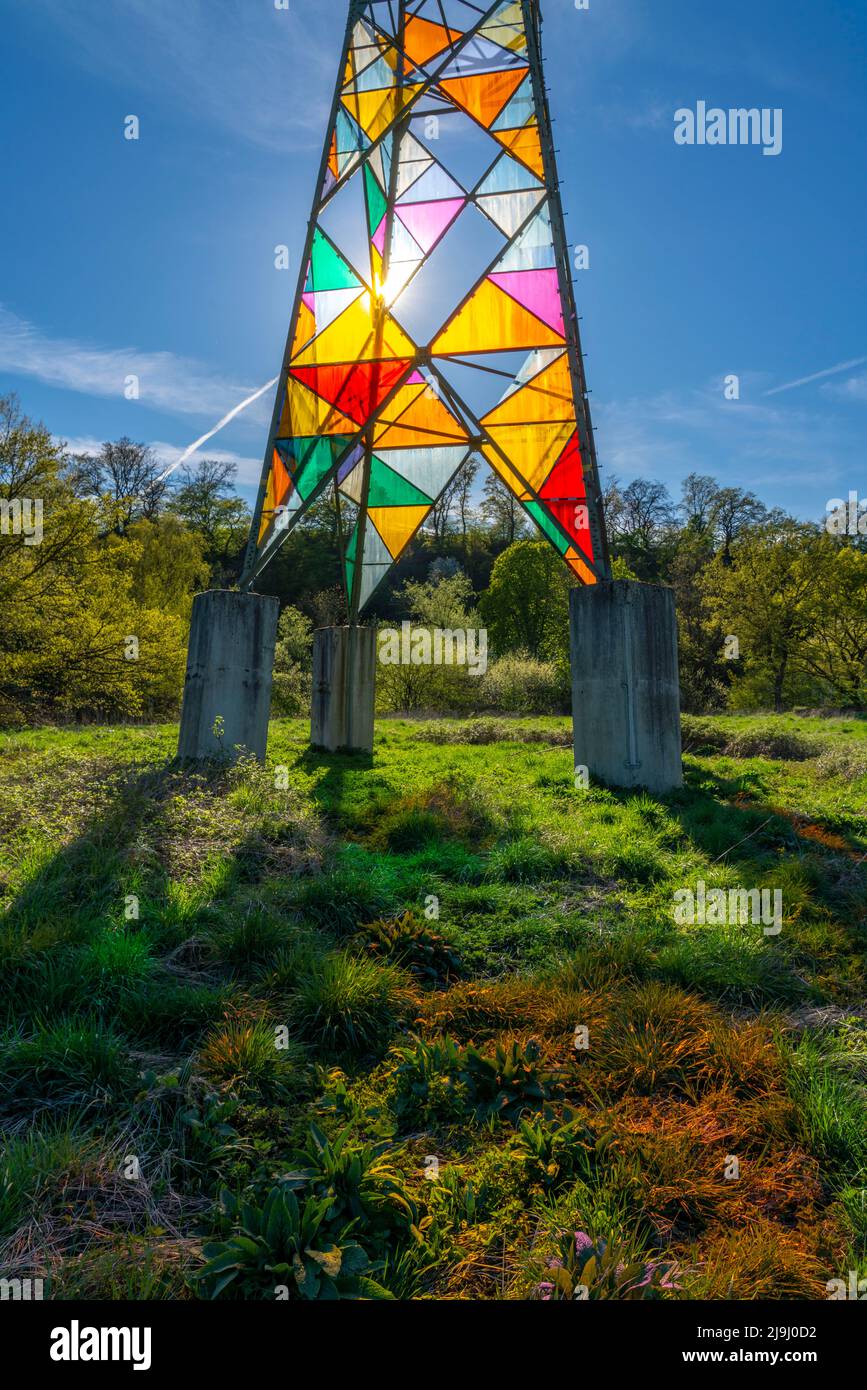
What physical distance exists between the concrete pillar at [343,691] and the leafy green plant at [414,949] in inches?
365

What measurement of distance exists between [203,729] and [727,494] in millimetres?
53320

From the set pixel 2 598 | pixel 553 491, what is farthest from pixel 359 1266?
pixel 2 598

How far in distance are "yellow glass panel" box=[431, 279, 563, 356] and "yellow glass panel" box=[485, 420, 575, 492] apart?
1.22 meters

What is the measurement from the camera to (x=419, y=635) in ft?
124

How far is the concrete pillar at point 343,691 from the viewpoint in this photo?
1478 centimetres

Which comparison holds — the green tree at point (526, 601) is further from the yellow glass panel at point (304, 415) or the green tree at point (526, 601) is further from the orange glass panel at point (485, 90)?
the orange glass panel at point (485, 90)

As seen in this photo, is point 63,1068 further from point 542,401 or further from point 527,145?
point 527,145

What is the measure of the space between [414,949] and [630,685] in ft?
20.5

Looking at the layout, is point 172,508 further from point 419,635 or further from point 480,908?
point 480,908

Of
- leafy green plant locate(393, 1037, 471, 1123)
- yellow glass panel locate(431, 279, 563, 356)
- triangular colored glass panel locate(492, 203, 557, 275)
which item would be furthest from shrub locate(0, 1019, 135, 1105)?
triangular colored glass panel locate(492, 203, 557, 275)

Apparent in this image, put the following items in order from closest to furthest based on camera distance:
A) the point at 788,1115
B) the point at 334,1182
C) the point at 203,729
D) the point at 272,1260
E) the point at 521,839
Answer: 1. the point at 272,1260
2. the point at 334,1182
3. the point at 788,1115
4. the point at 521,839
5. the point at 203,729

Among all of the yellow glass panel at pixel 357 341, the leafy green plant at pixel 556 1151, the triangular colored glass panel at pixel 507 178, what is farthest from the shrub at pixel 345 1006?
the triangular colored glass panel at pixel 507 178

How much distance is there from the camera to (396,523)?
15516 millimetres
